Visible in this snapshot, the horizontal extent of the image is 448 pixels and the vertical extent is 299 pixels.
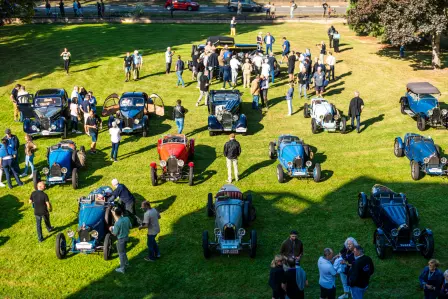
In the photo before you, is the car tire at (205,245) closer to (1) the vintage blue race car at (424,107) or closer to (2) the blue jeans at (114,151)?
(2) the blue jeans at (114,151)

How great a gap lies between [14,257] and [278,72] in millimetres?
22492

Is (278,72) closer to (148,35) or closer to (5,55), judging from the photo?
(148,35)

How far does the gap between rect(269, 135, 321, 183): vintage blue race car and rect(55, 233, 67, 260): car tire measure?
8487mm

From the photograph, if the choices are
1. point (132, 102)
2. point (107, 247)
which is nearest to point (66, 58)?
point (132, 102)

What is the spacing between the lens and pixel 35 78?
117 feet

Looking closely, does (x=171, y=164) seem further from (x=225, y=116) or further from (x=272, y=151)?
(x=225, y=116)

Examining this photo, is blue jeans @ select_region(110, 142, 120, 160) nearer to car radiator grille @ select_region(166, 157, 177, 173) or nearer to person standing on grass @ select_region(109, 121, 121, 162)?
person standing on grass @ select_region(109, 121, 121, 162)

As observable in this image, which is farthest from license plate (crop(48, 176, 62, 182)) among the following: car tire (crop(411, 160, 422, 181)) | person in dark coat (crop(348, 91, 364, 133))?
person in dark coat (crop(348, 91, 364, 133))

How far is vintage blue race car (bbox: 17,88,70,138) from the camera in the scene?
2530 cm

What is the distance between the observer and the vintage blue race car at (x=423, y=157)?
2064 cm

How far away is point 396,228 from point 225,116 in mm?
11553

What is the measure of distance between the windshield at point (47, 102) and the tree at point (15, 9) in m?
16.3

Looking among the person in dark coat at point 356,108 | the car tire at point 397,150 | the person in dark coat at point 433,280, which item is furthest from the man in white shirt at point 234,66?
the person in dark coat at point 433,280

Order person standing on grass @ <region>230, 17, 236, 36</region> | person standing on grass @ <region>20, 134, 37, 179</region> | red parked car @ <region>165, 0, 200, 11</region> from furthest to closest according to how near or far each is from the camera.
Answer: red parked car @ <region>165, 0, 200, 11</region> → person standing on grass @ <region>230, 17, 236, 36</region> → person standing on grass @ <region>20, 134, 37, 179</region>
